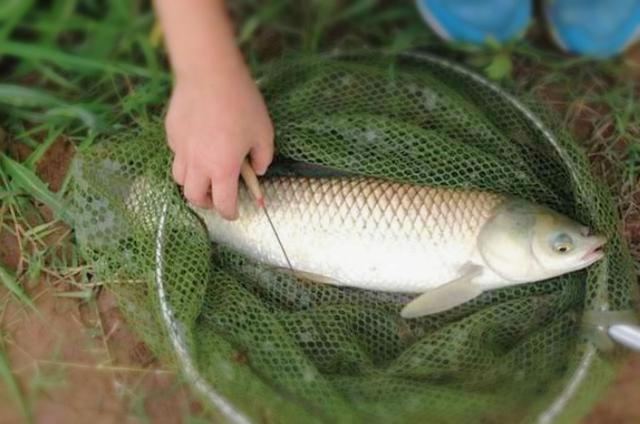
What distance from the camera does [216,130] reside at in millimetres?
1249

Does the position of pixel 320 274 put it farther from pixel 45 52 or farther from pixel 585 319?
pixel 45 52

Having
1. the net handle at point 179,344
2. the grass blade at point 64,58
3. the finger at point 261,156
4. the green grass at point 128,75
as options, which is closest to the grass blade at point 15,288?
the green grass at point 128,75

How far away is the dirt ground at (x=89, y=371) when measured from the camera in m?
1.49

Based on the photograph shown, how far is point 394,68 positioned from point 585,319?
1.88 ft

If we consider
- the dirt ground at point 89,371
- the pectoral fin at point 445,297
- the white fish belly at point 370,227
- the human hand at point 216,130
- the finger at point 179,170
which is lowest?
the dirt ground at point 89,371

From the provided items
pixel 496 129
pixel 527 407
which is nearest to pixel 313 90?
Result: pixel 496 129

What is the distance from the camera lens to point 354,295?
1.50 m

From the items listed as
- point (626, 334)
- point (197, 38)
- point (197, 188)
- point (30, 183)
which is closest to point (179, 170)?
point (197, 188)

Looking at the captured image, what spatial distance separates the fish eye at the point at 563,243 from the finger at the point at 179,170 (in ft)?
1.96

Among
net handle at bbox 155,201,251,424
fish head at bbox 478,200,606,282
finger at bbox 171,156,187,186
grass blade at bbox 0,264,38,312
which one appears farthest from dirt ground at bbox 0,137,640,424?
finger at bbox 171,156,187,186

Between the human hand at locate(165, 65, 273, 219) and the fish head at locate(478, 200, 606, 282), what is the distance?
409 millimetres

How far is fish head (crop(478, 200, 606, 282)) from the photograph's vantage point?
54.5 inches

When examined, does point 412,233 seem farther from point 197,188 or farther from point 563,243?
point 197,188

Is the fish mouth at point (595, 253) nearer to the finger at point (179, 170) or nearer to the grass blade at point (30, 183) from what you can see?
the finger at point (179, 170)
